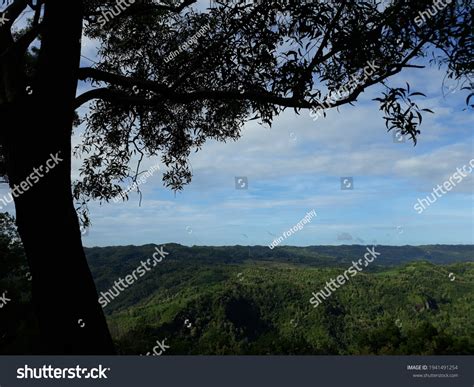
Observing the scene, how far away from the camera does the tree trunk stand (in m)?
5.41

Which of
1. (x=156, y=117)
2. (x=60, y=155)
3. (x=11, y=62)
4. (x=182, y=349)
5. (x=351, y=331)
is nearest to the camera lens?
(x=60, y=155)

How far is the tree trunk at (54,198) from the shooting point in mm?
Answer: 5406

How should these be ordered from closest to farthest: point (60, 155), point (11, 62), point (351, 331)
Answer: point (60, 155) → point (11, 62) → point (351, 331)

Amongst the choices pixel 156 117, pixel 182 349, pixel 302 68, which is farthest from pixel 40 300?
pixel 182 349

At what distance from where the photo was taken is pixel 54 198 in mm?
5621

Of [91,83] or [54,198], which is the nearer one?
[54,198]

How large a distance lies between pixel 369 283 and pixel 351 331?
49.4 meters

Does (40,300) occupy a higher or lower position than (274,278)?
higher

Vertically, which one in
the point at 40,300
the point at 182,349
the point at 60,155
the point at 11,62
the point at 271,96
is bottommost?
the point at 182,349

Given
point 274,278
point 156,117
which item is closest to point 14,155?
point 156,117

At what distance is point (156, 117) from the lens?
34.9ft
